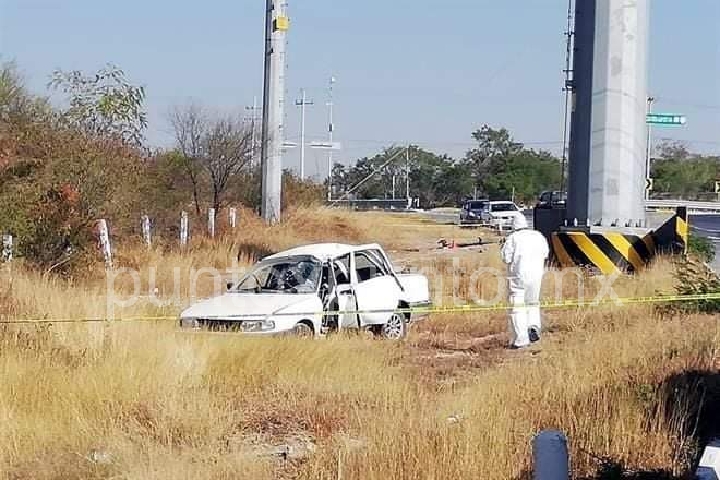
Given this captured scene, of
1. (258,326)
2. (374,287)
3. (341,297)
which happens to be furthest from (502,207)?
(258,326)

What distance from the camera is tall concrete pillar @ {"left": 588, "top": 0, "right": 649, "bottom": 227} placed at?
14.4 meters

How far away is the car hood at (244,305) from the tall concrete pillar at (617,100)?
4.52m

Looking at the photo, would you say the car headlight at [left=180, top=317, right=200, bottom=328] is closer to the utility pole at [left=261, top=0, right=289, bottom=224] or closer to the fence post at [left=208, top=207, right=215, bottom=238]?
the fence post at [left=208, top=207, right=215, bottom=238]

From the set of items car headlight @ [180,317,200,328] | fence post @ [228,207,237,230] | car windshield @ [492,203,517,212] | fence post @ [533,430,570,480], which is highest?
car windshield @ [492,203,517,212]

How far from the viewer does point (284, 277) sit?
43.5 ft

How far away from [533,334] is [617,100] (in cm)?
358

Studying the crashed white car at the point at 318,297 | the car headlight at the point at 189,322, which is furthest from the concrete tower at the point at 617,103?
the car headlight at the point at 189,322

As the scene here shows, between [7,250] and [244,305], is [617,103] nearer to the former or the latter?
[244,305]

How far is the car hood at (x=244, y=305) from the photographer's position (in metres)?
12.1

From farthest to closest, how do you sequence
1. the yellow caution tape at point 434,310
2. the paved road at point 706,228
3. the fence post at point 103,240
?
1. the paved road at point 706,228
2. the fence post at point 103,240
3. the yellow caution tape at point 434,310

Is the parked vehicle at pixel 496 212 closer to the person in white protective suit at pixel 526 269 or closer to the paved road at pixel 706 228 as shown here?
the paved road at pixel 706 228

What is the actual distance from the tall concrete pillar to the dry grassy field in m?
2.26

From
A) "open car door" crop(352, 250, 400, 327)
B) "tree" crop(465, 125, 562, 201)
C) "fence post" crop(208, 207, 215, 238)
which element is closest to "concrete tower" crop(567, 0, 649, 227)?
"open car door" crop(352, 250, 400, 327)

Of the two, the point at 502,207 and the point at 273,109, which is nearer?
the point at 273,109
